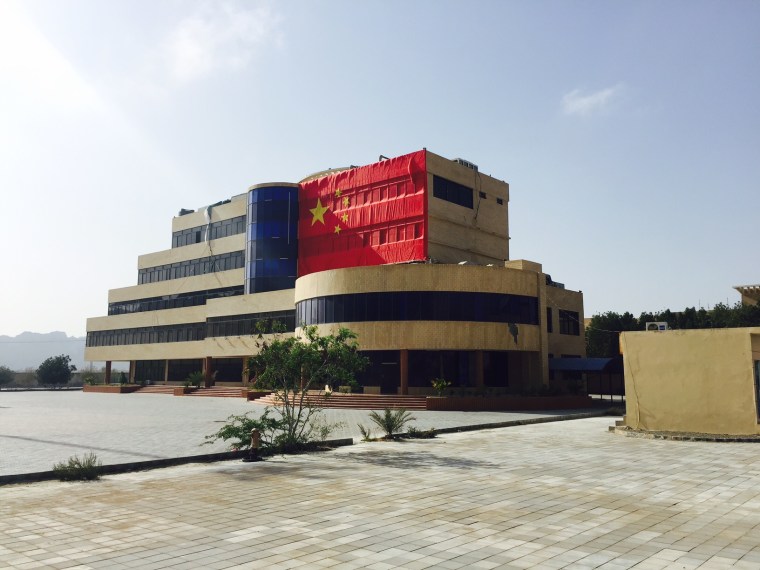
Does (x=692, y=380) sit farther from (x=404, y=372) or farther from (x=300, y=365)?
(x=404, y=372)

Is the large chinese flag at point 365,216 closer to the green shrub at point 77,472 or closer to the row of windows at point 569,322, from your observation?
the row of windows at point 569,322

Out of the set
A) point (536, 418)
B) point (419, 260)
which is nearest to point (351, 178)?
point (419, 260)

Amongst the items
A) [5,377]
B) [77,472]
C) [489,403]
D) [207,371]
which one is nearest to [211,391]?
[207,371]

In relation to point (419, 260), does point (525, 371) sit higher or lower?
lower

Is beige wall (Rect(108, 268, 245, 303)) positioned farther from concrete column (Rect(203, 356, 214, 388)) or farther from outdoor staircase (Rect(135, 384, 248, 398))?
outdoor staircase (Rect(135, 384, 248, 398))

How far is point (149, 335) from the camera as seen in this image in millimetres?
72750

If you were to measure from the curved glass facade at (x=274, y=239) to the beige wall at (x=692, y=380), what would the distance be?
131 feet

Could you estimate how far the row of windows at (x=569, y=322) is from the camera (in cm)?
5225

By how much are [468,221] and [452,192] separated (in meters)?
3.00

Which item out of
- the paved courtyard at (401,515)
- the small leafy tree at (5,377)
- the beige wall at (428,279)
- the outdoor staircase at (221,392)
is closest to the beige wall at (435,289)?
the beige wall at (428,279)

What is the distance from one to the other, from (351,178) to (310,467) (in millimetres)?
41198

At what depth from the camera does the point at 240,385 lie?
60312 millimetres

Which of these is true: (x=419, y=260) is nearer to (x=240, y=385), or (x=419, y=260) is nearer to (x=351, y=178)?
(x=351, y=178)

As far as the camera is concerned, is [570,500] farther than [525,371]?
No
